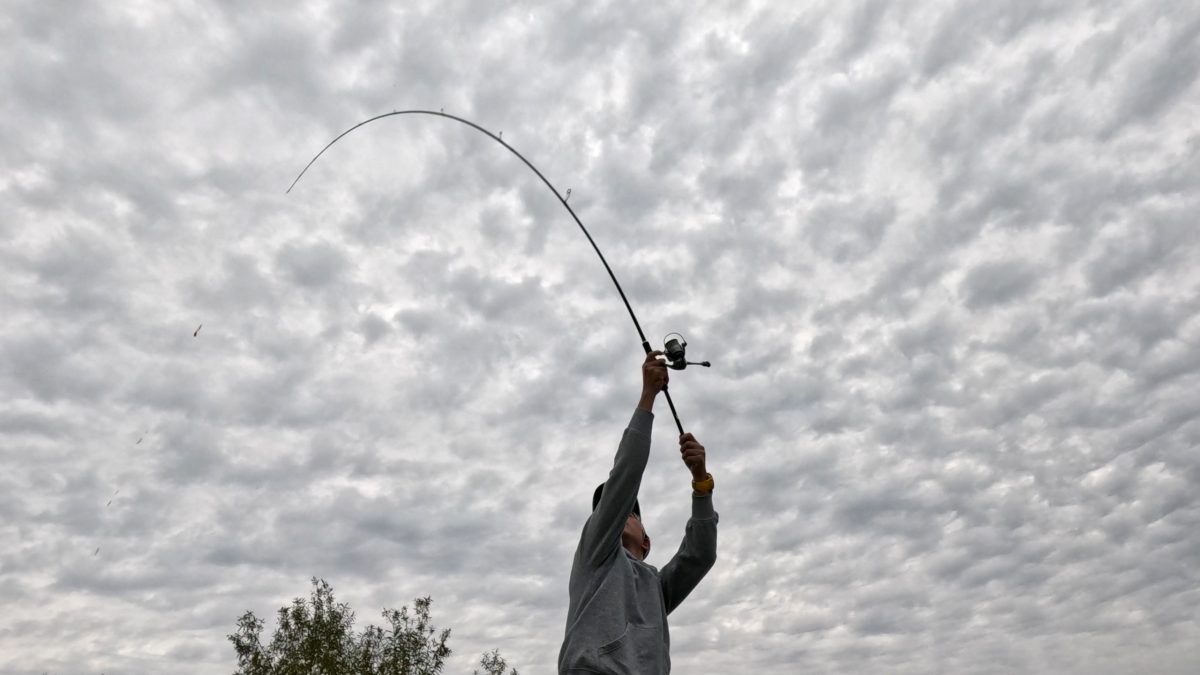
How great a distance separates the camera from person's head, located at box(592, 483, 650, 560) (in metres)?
5.07

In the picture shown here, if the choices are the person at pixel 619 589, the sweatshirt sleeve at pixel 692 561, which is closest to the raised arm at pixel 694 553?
the sweatshirt sleeve at pixel 692 561

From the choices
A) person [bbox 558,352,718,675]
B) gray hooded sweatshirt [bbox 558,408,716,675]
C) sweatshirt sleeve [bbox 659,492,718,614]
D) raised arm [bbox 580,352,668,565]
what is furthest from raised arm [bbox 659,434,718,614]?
raised arm [bbox 580,352,668,565]

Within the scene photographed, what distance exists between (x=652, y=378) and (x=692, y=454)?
19.7 inches

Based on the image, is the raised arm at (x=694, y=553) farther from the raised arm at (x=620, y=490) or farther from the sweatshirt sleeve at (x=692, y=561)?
the raised arm at (x=620, y=490)

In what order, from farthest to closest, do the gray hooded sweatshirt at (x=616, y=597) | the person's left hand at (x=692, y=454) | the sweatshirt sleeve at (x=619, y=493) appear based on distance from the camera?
the person's left hand at (x=692, y=454)
the sweatshirt sleeve at (x=619, y=493)
the gray hooded sweatshirt at (x=616, y=597)

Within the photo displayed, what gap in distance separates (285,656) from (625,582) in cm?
2512

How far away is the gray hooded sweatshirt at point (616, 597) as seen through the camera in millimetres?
4293

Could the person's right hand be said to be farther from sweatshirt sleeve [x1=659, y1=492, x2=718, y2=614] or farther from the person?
sweatshirt sleeve [x1=659, y1=492, x2=718, y2=614]

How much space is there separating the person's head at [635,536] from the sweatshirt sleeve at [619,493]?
481 millimetres

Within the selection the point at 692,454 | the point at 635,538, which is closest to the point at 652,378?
the point at 692,454

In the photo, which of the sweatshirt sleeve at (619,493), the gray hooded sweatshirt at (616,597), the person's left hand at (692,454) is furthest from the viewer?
the person's left hand at (692,454)

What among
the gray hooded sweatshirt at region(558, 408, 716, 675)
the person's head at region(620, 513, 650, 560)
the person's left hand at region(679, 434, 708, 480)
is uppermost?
the person's left hand at region(679, 434, 708, 480)

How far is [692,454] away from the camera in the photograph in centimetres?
494

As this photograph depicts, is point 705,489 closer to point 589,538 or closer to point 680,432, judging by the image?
point 680,432
